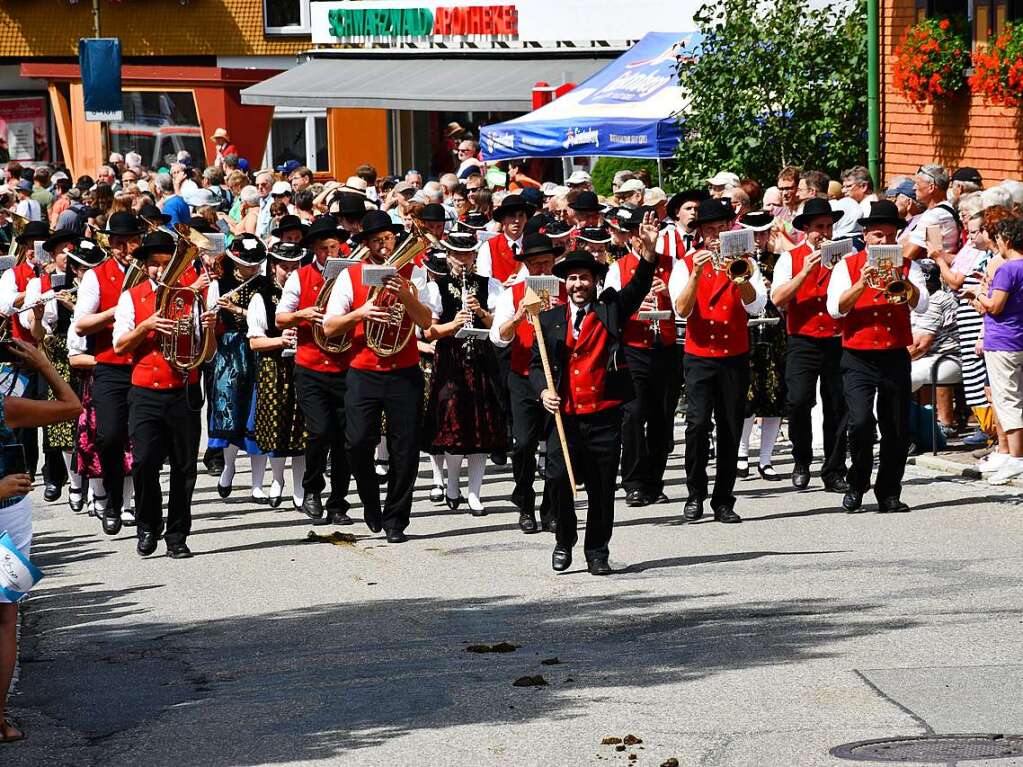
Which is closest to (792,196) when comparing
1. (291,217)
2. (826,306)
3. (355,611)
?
(826,306)

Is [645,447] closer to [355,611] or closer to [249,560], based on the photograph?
[249,560]

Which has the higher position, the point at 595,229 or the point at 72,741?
the point at 595,229

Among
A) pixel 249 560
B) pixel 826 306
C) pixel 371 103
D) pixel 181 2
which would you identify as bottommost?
pixel 249 560

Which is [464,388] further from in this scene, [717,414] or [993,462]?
[993,462]

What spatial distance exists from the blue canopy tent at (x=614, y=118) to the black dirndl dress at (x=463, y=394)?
8.24m

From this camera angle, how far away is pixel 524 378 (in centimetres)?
1251

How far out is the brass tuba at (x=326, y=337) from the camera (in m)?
12.8

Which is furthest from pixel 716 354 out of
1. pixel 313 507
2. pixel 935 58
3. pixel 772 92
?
pixel 772 92

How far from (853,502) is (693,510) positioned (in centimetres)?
104

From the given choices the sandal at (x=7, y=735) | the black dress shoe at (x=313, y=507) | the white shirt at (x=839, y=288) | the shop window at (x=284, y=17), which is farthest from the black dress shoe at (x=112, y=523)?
the shop window at (x=284, y=17)

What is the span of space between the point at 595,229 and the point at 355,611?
3.96 meters

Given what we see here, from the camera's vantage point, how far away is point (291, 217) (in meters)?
14.3

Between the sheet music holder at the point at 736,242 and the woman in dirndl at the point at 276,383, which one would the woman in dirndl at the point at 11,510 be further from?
the woman in dirndl at the point at 276,383

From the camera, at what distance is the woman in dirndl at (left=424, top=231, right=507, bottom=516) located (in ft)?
44.6
